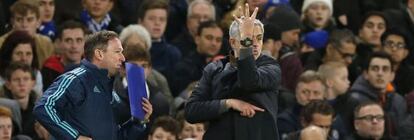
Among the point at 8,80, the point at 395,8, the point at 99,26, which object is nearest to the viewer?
the point at 8,80

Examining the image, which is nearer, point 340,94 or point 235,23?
point 235,23

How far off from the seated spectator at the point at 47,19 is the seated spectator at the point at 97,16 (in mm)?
354

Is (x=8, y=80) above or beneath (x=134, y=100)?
beneath

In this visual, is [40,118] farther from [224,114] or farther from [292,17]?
[292,17]

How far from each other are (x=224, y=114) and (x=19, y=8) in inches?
196

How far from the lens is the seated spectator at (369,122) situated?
1246 cm

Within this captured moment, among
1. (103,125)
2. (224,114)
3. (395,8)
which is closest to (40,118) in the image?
(103,125)

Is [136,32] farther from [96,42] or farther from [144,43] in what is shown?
[96,42]

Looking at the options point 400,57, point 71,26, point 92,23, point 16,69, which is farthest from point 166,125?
point 400,57

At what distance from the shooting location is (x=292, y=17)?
554 inches

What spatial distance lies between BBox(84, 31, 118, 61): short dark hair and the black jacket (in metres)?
0.71

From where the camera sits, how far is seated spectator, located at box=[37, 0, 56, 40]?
1339 cm

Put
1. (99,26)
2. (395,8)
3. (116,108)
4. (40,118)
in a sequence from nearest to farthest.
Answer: (40,118) < (116,108) < (99,26) < (395,8)

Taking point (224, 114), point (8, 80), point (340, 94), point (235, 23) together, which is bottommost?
point (340, 94)
